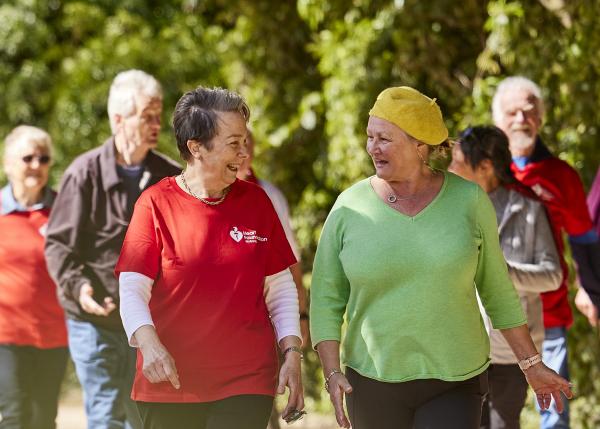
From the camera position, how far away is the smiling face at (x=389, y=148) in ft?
15.8

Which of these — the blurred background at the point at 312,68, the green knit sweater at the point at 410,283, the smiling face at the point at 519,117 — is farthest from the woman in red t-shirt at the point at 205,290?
the blurred background at the point at 312,68

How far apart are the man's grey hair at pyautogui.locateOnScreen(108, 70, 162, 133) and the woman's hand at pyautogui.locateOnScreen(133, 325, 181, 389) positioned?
237cm

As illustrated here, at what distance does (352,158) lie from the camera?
35.3 ft

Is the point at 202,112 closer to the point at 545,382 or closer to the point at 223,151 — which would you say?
the point at 223,151

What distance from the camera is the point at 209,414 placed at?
4.70 meters

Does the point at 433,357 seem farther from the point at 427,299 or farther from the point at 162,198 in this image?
the point at 162,198

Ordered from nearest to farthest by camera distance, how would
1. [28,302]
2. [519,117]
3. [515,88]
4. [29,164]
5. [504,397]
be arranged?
1. [504,397]
2. [519,117]
3. [515,88]
4. [28,302]
5. [29,164]

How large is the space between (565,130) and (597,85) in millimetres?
386

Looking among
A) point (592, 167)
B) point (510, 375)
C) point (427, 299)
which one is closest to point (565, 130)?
point (592, 167)

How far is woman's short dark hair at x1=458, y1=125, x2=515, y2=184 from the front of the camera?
6242 millimetres

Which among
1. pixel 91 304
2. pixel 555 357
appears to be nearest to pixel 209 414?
pixel 91 304

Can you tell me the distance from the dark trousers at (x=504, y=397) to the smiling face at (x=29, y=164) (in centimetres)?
294

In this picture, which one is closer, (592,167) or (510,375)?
(510,375)

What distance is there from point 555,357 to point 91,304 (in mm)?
2364
